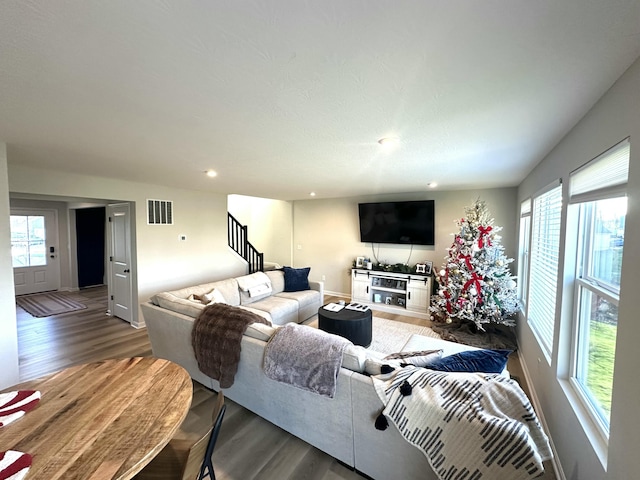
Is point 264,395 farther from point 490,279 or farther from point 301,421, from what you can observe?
point 490,279

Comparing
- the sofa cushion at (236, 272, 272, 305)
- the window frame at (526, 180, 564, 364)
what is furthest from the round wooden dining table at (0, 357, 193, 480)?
the window frame at (526, 180, 564, 364)

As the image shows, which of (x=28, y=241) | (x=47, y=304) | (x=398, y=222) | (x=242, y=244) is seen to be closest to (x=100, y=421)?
(x=398, y=222)

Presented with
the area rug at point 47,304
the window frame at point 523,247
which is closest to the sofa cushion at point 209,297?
the area rug at point 47,304

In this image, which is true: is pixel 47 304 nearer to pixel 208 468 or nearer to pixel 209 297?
pixel 209 297

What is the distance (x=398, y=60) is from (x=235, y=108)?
913 millimetres

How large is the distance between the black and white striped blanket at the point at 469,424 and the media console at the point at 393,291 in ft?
11.0

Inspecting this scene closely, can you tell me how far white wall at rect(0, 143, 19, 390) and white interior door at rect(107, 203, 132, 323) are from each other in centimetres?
184

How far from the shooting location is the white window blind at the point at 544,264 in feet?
7.14

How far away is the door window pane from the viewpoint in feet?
19.4

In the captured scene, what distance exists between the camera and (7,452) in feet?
3.24

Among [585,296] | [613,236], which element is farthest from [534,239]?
[613,236]

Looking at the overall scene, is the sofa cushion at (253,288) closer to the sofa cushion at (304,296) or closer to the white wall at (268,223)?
the sofa cushion at (304,296)

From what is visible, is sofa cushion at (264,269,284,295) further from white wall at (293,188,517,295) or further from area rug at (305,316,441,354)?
white wall at (293,188,517,295)

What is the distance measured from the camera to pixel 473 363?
1.67 meters
